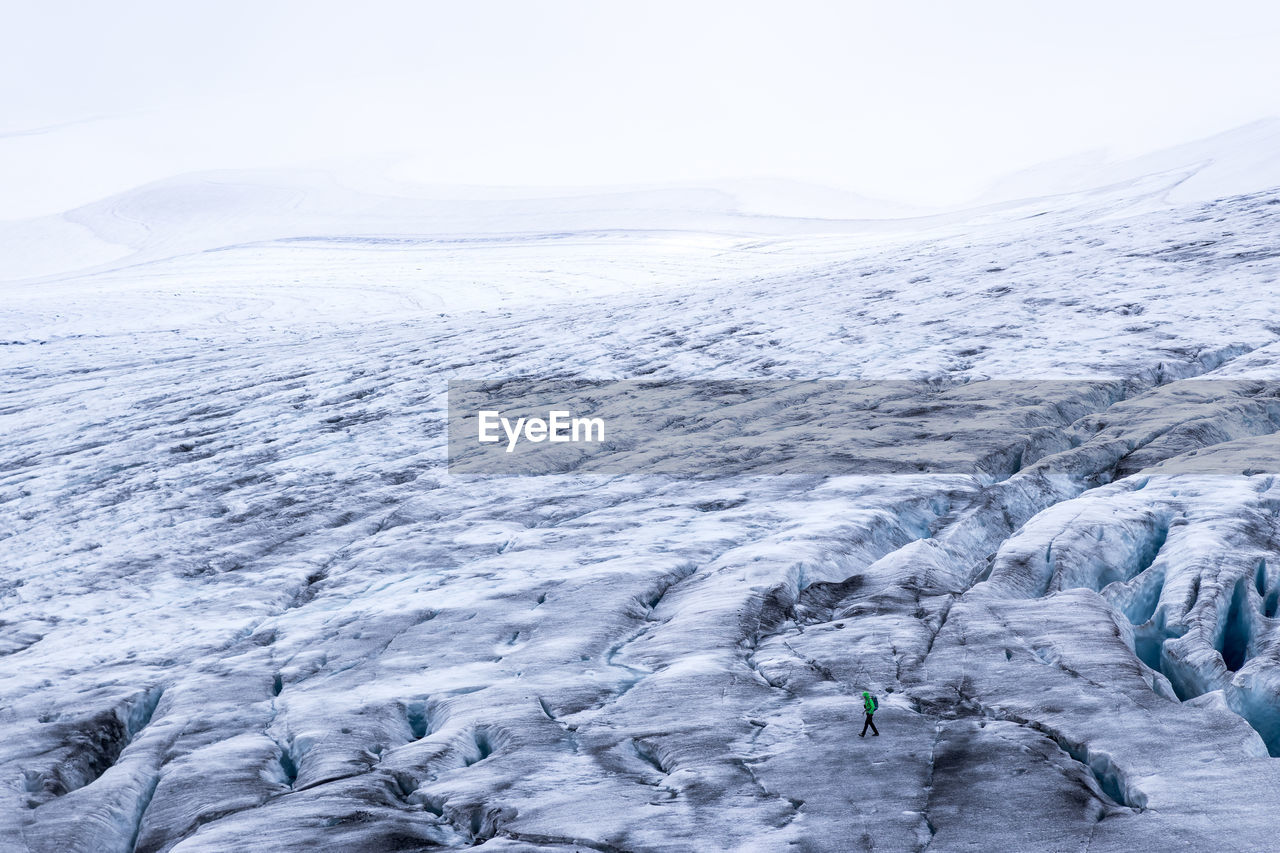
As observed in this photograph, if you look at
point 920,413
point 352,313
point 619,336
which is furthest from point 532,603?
point 352,313

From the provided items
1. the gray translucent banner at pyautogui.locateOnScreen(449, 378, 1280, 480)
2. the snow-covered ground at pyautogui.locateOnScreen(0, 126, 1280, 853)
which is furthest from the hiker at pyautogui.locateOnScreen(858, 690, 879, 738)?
the gray translucent banner at pyautogui.locateOnScreen(449, 378, 1280, 480)

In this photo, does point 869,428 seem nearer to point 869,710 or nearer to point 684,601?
point 684,601

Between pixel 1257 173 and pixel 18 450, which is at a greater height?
pixel 1257 173

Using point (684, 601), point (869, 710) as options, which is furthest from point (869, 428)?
point (869, 710)

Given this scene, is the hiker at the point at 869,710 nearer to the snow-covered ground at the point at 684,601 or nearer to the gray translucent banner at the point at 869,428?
the snow-covered ground at the point at 684,601

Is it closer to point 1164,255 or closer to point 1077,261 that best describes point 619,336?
point 1077,261

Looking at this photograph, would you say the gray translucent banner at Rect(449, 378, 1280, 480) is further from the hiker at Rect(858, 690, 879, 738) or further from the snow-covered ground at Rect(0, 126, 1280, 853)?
the hiker at Rect(858, 690, 879, 738)
